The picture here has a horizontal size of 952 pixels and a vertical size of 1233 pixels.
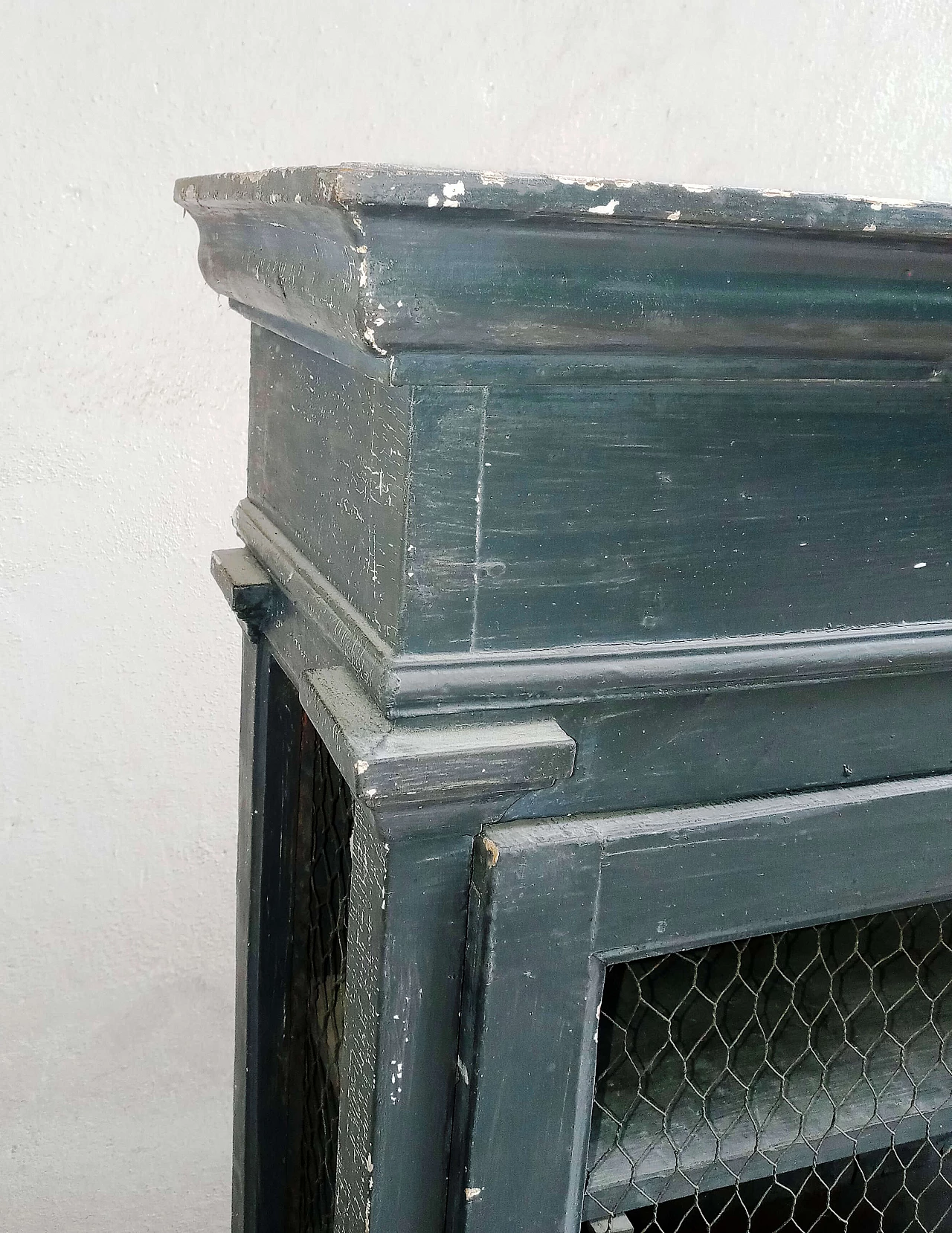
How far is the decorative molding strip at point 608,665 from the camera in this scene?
2.02 ft

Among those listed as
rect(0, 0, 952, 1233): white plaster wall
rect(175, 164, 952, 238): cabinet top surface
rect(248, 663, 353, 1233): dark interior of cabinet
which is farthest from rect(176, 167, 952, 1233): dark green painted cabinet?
rect(0, 0, 952, 1233): white plaster wall

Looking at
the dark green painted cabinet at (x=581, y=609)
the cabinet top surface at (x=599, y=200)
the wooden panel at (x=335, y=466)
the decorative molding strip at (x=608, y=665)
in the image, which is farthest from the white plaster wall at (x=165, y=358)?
the cabinet top surface at (x=599, y=200)

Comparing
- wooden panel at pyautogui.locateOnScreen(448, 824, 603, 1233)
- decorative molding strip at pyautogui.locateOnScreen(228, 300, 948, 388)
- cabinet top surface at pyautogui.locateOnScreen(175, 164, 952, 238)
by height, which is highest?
cabinet top surface at pyautogui.locateOnScreen(175, 164, 952, 238)

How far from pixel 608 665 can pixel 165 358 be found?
92 centimetres

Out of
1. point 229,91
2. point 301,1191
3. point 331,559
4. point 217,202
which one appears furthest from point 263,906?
point 229,91

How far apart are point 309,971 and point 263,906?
9 cm

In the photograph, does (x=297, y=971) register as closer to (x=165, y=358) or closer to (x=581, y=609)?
(x=581, y=609)

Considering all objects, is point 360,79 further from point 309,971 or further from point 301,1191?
point 301,1191

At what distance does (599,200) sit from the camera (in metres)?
0.52

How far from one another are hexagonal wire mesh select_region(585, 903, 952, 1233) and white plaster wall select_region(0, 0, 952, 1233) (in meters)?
0.73

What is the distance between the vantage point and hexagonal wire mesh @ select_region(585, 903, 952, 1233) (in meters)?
0.83

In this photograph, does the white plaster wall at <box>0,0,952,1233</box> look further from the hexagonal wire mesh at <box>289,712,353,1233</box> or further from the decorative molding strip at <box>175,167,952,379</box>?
the decorative molding strip at <box>175,167,952,379</box>

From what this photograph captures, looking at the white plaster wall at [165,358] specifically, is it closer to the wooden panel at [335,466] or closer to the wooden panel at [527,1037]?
the wooden panel at [335,466]

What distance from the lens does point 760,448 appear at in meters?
0.65
